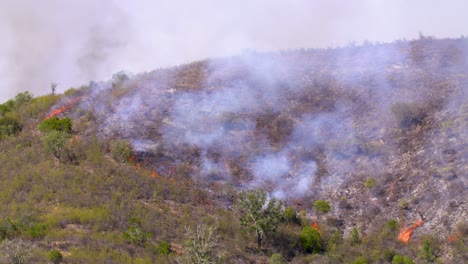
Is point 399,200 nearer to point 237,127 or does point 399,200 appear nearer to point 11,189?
point 237,127

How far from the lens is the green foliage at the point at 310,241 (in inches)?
1377

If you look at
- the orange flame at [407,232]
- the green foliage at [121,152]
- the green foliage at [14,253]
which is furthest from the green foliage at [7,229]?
the orange flame at [407,232]

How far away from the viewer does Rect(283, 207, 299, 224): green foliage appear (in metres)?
37.7

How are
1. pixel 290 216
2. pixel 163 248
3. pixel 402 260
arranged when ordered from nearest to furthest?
pixel 402 260 < pixel 163 248 < pixel 290 216

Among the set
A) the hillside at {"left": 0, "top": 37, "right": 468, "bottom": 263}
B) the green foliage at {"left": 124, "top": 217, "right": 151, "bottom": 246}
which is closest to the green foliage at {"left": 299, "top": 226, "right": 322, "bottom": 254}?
the hillside at {"left": 0, "top": 37, "right": 468, "bottom": 263}

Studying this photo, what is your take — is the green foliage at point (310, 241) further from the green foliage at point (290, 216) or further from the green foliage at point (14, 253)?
the green foliage at point (14, 253)

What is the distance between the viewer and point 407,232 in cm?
3500

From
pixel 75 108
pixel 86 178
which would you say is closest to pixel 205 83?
pixel 75 108

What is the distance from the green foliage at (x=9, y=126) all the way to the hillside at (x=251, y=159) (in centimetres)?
17

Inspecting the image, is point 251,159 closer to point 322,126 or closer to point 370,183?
point 322,126

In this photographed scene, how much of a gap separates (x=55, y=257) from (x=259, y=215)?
43.2 ft

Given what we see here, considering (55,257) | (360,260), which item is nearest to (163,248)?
(55,257)

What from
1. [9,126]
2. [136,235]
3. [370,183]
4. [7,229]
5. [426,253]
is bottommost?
[426,253]

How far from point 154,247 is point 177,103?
20.8 metres
